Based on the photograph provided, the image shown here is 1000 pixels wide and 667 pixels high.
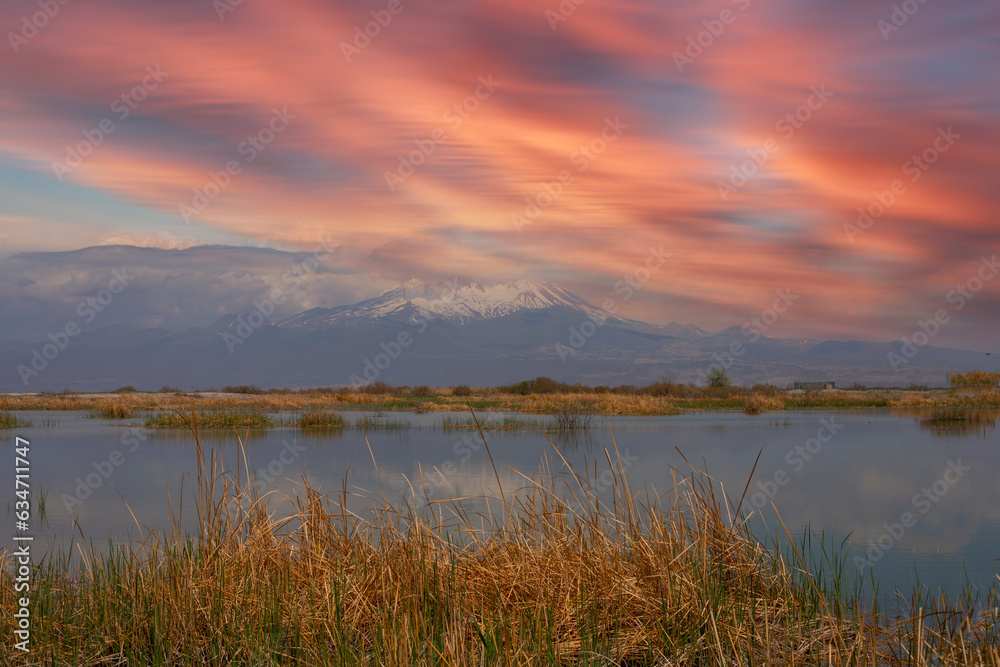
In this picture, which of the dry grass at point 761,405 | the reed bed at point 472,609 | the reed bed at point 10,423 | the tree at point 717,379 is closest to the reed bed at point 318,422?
the reed bed at point 10,423

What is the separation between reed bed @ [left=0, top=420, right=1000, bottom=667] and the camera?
13.5ft

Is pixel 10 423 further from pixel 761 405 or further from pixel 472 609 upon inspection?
pixel 761 405

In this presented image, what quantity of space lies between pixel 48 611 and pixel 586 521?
148 inches

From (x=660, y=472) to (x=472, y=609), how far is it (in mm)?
8639

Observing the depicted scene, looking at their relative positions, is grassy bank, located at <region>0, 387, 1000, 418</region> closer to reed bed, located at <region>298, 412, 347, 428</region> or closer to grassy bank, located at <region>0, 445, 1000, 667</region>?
reed bed, located at <region>298, 412, 347, 428</region>

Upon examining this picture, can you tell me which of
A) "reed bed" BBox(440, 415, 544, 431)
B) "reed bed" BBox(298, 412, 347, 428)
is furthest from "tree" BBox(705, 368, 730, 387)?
"reed bed" BBox(298, 412, 347, 428)

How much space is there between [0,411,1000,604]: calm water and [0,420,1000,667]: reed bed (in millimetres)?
760

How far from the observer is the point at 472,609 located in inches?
187

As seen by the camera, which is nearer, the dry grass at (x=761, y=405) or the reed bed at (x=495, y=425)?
the reed bed at (x=495, y=425)

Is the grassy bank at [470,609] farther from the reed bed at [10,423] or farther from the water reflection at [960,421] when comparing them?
the reed bed at [10,423]

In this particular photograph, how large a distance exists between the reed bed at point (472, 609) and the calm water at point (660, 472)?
2.49ft

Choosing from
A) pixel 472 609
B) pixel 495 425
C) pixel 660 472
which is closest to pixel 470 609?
pixel 472 609

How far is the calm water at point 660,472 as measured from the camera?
329 inches

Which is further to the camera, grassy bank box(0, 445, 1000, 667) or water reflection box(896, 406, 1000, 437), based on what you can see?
water reflection box(896, 406, 1000, 437)
